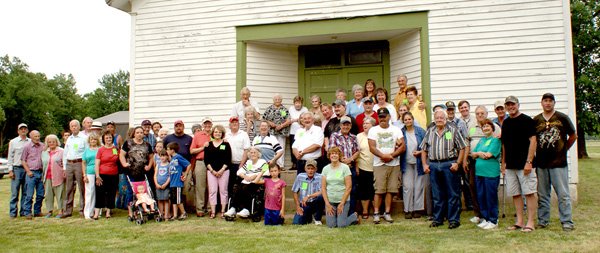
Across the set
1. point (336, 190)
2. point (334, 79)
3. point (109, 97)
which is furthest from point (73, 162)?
point (109, 97)

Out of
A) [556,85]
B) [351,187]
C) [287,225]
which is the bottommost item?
[287,225]

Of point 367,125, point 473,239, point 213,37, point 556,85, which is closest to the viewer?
point 473,239

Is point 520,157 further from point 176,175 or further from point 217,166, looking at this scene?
point 176,175

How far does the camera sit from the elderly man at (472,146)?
7008 mm

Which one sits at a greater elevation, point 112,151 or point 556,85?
point 556,85

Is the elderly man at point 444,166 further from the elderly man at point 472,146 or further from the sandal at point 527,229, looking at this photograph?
the sandal at point 527,229

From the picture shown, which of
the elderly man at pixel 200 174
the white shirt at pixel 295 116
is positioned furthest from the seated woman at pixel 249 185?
the white shirt at pixel 295 116

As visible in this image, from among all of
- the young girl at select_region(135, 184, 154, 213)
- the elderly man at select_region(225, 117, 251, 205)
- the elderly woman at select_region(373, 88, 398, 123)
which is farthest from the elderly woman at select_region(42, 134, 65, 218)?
the elderly woman at select_region(373, 88, 398, 123)

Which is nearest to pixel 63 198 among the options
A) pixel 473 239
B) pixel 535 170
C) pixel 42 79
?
pixel 473 239

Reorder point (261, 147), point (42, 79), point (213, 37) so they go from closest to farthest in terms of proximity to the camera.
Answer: point (261, 147) → point (213, 37) → point (42, 79)

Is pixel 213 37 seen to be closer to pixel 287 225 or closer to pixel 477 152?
pixel 287 225

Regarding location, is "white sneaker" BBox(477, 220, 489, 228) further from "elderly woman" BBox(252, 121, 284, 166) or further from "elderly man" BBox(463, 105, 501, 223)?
"elderly woman" BBox(252, 121, 284, 166)

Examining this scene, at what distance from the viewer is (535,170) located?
21.5 ft

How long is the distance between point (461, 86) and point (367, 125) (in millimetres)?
2585
